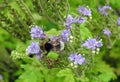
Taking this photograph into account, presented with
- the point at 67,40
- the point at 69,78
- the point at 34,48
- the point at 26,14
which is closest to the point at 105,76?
the point at 69,78

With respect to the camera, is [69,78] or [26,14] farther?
[26,14]

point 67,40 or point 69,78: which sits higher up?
point 67,40

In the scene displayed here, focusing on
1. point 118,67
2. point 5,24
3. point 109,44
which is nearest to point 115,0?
point 109,44

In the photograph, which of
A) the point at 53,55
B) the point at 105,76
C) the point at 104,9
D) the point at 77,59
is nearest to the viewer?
the point at 77,59

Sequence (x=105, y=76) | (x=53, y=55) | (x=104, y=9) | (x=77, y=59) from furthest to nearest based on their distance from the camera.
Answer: (x=104, y=9) < (x=105, y=76) < (x=53, y=55) < (x=77, y=59)

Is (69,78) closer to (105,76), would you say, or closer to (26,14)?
(105,76)

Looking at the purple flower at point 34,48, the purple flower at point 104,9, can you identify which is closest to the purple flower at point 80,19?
the purple flower at point 34,48

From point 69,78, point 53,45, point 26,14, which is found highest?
point 26,14

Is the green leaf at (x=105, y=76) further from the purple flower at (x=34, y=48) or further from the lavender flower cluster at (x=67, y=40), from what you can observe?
the purple flower at (x=34, y=48)

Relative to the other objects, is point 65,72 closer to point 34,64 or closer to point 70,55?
point 70,55

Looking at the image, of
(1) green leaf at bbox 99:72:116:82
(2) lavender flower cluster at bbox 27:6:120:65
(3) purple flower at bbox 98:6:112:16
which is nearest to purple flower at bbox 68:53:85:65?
(2) lavender flower cluster at bbox 27:6:120:65

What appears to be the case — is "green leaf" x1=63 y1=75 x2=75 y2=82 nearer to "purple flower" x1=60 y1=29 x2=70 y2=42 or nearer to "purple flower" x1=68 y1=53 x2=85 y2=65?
"purple flower" x1=68 y1=53 x2=85 y2=65
